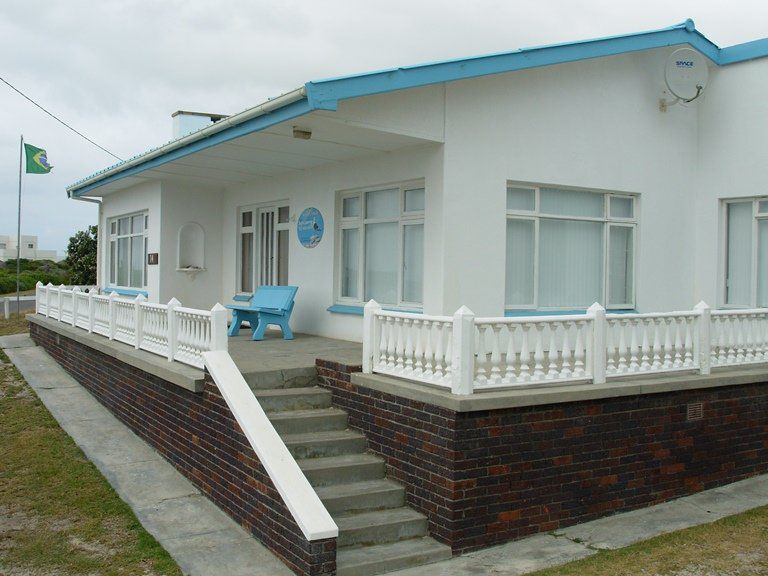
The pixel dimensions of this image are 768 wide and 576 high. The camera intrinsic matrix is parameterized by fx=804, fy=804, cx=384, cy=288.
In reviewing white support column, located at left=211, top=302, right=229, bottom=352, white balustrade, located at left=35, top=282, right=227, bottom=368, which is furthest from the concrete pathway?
white support column, located at left=211, top=302, right=229, bottom=352

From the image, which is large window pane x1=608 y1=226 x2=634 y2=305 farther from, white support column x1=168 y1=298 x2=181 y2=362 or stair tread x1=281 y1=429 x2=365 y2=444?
white support column x1=168 y1=298 x2=181 y2=362

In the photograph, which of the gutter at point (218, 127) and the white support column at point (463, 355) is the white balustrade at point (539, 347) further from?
the gutter at point (218, 127)

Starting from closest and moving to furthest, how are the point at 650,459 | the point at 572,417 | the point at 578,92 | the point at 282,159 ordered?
the point at 572,417 < the point at 650,459 < the point at 578,92 < the point at 282,159

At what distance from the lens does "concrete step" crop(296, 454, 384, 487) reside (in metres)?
7.07

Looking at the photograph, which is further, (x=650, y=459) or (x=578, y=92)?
(x=578, y=92)

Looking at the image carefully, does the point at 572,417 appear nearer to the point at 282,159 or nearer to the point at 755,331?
the point at 755,331

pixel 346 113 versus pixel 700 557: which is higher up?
pixel 346 113

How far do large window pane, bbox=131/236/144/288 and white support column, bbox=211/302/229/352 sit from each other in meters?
8.79

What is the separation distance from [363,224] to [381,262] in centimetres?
64

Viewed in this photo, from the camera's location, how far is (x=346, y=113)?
8.56 metres

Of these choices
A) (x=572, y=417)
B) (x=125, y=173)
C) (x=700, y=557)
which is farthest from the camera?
(x=125, y=173)

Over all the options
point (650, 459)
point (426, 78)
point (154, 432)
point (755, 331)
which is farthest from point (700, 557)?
point (154, 432)

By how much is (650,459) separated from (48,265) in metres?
54.3

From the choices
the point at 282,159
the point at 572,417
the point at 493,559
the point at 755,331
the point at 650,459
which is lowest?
the point at 493,559
